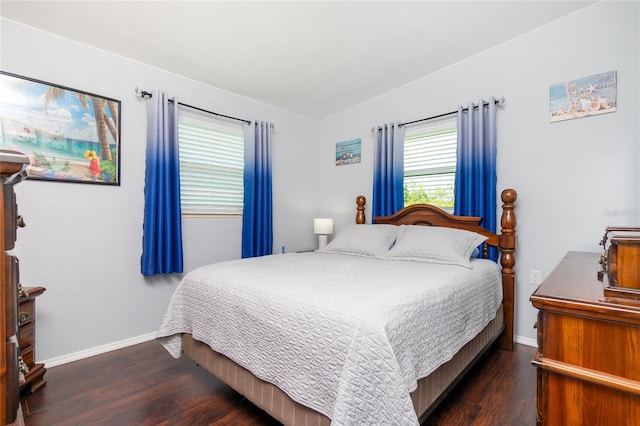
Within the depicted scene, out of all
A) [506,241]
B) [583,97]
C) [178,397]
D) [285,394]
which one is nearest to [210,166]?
[178,397]

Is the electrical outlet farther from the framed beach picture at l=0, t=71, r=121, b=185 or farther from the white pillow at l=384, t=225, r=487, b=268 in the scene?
the framed beach picture at l=0, t=71, r=121, b=185

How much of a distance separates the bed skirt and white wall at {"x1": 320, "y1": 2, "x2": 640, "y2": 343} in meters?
1.01

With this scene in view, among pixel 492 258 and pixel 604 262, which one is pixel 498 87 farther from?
pixel 604 262

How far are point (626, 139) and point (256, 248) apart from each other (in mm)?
3187

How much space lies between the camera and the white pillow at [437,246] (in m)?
2.22

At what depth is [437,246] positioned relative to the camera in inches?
91.0

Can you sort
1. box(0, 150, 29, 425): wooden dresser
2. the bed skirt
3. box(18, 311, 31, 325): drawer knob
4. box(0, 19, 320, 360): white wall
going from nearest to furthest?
box(0, 150, 29, 425): wooden dresser < the bed skirt < box(18, 311, 31, 325): drawer knob < box(0, 19, 320, 360): white wall

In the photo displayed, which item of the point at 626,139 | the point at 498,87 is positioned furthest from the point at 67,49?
the point at 626,139

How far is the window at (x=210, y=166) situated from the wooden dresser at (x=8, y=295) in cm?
241

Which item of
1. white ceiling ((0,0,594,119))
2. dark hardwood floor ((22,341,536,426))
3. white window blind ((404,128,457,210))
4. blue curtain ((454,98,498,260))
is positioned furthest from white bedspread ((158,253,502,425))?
white ceiling ((0,0,594,119))

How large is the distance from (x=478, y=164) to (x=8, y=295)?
2864mm

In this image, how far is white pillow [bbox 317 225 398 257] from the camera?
8.70 feet

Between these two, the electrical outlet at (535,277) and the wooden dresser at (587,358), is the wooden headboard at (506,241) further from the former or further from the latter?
the wooden dresser at (587,358)

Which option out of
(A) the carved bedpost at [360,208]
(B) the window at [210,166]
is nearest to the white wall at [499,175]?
(B) the window at [210,166]
